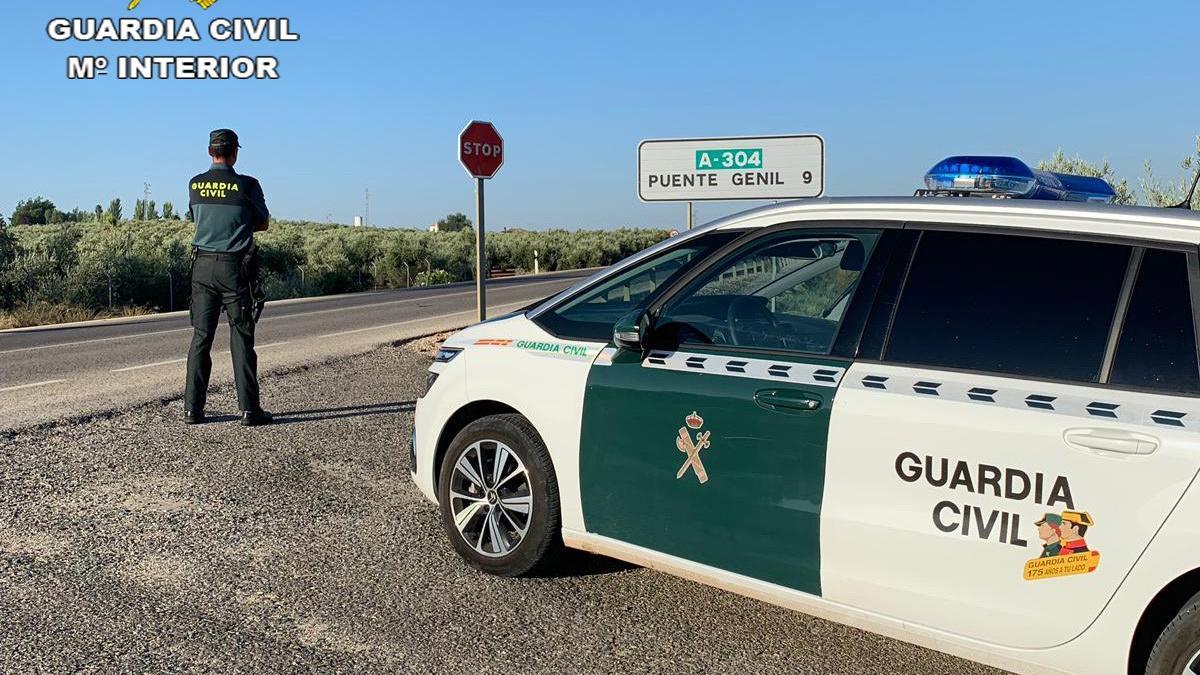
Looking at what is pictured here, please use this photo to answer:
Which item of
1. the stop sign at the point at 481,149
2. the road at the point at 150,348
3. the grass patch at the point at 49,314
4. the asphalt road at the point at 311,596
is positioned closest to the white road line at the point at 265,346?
the road at the point at 150,348

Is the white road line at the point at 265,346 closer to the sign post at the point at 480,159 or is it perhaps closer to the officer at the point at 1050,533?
the sign post at the point at 480,159

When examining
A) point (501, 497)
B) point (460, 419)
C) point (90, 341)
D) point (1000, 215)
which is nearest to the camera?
point (1000, 215)

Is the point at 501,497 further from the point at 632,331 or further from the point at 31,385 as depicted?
the point at 31,385

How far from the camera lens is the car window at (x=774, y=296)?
154 inches

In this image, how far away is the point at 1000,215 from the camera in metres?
3.52

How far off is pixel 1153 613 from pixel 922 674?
97 centimetres

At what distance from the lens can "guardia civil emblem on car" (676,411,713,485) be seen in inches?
153

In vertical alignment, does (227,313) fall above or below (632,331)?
below

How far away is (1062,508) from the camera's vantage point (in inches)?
120

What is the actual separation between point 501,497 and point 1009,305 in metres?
2.30

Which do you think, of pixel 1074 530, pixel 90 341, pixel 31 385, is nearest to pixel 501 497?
pixel 1074 530

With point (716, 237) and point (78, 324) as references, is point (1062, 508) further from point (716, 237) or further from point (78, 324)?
point (78, 324)

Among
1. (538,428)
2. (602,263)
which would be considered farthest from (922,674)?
(602,263)

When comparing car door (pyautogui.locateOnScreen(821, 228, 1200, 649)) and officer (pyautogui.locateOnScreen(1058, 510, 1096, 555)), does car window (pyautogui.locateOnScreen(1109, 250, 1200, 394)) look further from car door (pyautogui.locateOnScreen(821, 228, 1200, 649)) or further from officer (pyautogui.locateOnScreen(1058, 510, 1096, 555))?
officer (pyautogui.locateOnScreen(1058, 510, 1096, 555))
